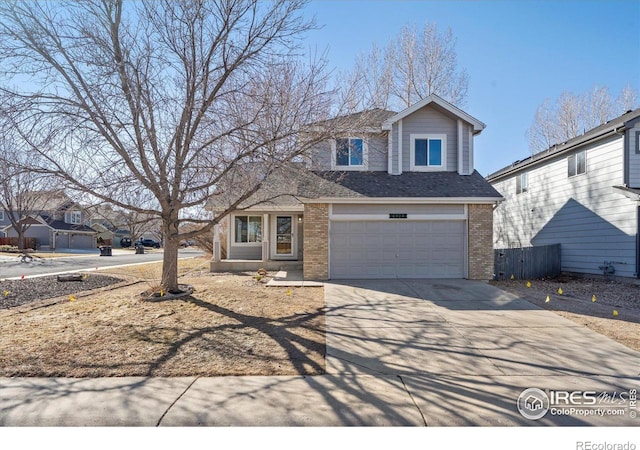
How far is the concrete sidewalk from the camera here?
327cm

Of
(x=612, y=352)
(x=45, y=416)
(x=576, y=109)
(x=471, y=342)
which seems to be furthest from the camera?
(x=576, y=109)

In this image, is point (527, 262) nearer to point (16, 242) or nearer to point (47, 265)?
point (47, 265)

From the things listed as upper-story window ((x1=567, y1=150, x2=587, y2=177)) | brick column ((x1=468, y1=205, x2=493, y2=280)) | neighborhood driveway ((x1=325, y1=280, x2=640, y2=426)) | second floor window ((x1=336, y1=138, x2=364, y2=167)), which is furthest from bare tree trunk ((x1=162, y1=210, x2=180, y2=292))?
upper-story window ((x1=567, y1=150, x2=587, y2=177))

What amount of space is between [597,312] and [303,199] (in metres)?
8.68

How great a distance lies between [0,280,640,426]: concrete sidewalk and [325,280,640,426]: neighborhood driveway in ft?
0.06

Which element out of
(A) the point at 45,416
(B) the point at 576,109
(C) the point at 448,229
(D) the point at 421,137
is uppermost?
(B) the point at 576,109

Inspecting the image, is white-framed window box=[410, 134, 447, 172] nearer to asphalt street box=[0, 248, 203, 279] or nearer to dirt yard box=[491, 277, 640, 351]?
dirt yard box=[491, 277, 640, 351]

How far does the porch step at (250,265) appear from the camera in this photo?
1396 cm

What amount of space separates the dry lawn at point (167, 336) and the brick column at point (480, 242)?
6.02m

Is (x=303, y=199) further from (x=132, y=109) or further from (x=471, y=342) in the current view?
(x=471, y=342)

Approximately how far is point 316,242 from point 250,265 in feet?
14.3

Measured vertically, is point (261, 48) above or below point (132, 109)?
above

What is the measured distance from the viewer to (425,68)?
20484 mm

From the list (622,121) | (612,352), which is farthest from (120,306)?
(622,121)
